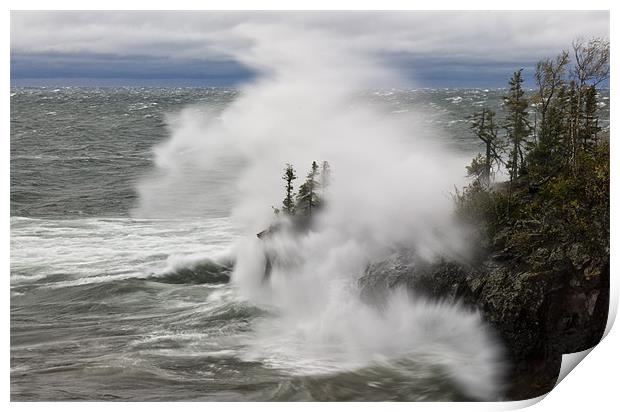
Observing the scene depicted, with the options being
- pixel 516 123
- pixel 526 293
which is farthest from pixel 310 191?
pixel 526 293

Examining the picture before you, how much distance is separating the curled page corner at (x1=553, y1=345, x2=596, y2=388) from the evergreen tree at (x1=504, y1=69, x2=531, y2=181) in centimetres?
199

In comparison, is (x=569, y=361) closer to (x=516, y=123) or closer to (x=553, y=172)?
(x=553, y=172)

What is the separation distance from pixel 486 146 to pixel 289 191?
2205mm

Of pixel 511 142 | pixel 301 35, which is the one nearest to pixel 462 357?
pixel 511 142

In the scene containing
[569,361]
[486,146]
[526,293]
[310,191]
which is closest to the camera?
[526,293]

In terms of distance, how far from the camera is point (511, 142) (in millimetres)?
10219

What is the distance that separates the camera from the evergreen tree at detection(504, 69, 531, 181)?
10.0 metres

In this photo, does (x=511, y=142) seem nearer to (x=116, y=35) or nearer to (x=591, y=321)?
(x=591, y=321)

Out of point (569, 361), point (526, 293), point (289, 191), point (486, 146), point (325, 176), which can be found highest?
point (486, 146)

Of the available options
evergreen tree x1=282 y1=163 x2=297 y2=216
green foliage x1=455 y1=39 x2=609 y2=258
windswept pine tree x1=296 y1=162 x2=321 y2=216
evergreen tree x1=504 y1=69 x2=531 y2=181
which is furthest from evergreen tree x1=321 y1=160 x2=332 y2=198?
evergreen tree x1=504 y1=69 x2=531 y2=181

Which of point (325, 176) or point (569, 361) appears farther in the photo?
point (325, 176)

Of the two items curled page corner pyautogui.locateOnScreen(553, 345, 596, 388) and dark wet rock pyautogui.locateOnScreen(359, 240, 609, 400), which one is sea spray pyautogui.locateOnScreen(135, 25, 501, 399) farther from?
curled page corner pyautogui.locateOnScreen(553, 345, 596, 388)

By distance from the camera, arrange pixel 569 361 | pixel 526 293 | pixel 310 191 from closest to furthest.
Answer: pixel 526 293 → pixel 569 361 → pixel 310 191

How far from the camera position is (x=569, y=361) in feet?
→ 32.6
